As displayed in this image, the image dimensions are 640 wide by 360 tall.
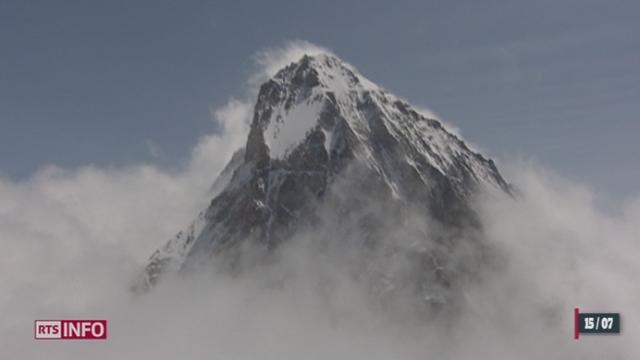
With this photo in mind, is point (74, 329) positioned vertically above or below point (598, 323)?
above

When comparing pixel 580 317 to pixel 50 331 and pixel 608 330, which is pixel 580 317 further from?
pixel 50 331

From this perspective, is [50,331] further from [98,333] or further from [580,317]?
[580,317]

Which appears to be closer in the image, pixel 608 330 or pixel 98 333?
pixel 608 330

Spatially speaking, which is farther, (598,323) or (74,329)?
(74,329)

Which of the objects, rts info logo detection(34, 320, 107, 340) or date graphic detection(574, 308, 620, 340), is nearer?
date graphic detection(574, 308, 620, 340)

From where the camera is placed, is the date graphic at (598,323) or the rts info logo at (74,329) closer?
the date graphic at (598,323)

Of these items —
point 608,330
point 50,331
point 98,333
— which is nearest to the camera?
point 608,330

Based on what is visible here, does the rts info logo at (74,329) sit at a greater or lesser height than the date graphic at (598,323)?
greater

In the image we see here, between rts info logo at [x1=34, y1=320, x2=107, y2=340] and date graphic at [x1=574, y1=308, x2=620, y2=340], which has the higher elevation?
rts info logo at [x1=34, y1=320, x2=107, y2=340]

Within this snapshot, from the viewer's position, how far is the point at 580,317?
101125mm

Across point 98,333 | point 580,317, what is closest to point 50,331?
point 98,333

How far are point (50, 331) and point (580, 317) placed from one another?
11610 cm

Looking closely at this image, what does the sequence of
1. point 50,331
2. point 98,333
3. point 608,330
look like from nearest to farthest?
point 608,330 → point 98,333 → point 50,331

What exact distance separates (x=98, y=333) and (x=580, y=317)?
93737 millimetres
